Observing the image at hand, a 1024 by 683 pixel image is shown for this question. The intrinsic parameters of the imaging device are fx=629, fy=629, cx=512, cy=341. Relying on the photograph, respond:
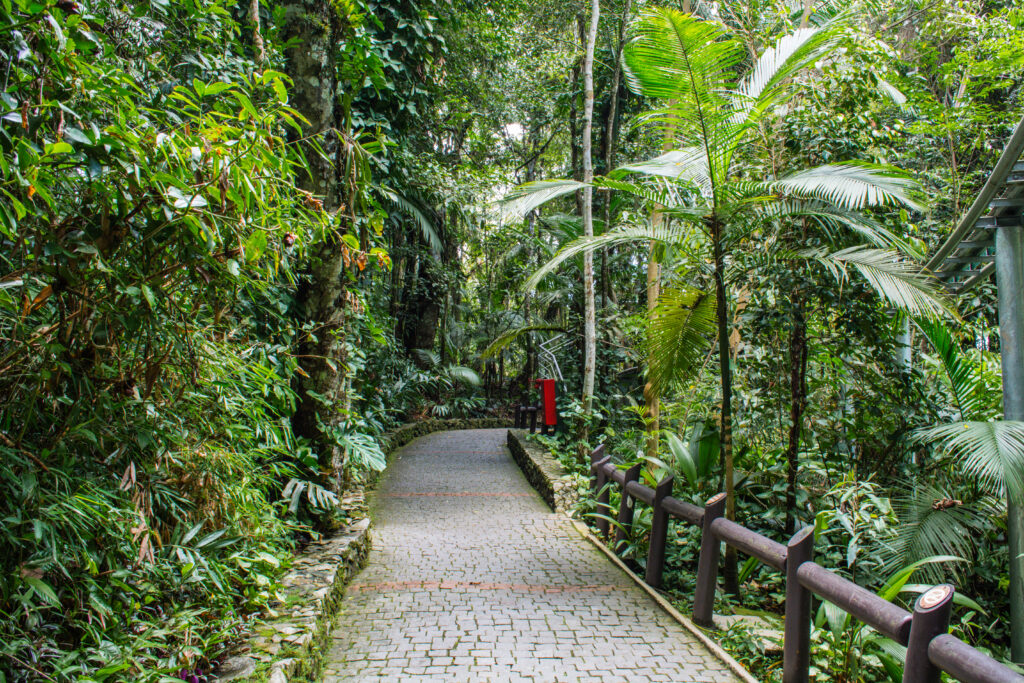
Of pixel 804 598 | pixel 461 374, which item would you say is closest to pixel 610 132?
pixel 461 374

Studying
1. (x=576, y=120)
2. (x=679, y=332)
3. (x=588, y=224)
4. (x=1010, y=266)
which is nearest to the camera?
(x=1010, y=266)

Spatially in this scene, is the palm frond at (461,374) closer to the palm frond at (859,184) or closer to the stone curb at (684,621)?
the stone curb at (684,621)

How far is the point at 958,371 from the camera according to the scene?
5195 mm

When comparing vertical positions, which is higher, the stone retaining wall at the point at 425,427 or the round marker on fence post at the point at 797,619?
the round marker on fence post at the point at 797,619

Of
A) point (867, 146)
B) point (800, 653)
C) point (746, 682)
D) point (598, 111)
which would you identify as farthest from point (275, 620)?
point (598, 111)

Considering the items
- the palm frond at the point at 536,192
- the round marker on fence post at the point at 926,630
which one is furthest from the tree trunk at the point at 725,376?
the round marker on fence post at the point at 926,630

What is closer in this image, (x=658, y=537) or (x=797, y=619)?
(x=797, y=619)

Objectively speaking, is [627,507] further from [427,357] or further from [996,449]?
[427,357]

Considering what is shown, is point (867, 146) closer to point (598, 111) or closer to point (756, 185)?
point (756, 185)

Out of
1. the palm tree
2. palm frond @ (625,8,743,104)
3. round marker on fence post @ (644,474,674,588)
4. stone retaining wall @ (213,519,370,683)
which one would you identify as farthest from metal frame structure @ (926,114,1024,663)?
stone retaining wall @ (213,519,370,683)

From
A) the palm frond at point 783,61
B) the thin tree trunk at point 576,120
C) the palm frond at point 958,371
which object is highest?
the thin tree trunk at point 576,120

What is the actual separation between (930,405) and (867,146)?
2.18 m

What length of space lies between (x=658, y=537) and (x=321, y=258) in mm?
3329

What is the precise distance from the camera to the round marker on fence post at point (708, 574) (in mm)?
3949
